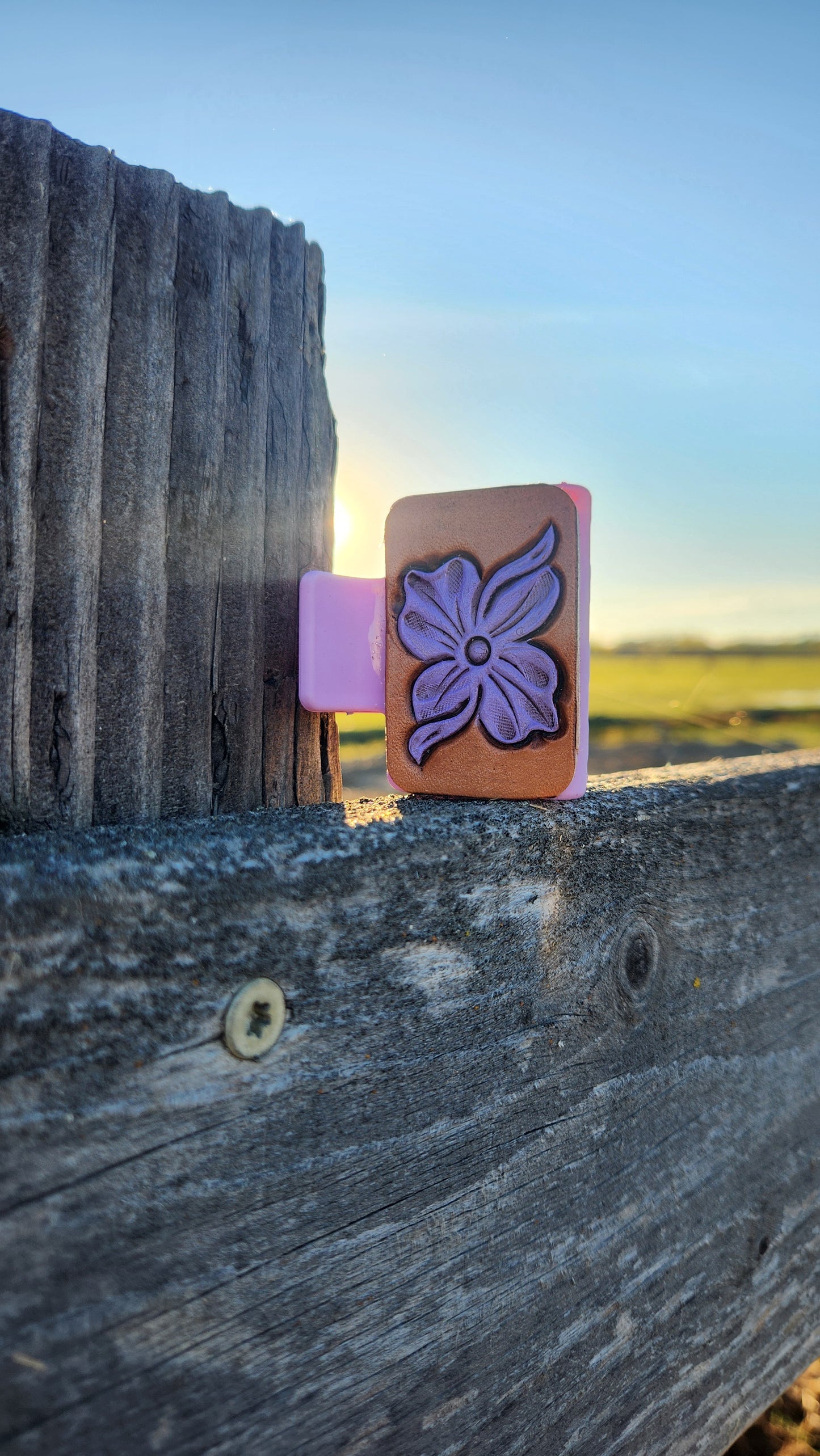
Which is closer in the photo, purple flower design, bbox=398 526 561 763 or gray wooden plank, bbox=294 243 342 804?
purple flower design, bbox=398 526 561 763

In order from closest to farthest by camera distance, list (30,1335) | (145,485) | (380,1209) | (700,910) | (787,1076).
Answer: (30,1335), (380,1209), (145,485), (700,910), (787,1076)

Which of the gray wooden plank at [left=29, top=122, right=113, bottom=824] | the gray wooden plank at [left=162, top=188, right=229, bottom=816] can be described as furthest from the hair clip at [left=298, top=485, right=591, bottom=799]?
the gray wooden plank at [left=29, top=122, right=113, bottom=824]

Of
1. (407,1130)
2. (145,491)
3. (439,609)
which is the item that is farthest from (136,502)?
(407,1130)

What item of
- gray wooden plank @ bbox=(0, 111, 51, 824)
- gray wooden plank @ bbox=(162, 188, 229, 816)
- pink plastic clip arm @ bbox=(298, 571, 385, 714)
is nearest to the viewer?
gray wooden plank @ bbox=(0, 111, 51, 824)

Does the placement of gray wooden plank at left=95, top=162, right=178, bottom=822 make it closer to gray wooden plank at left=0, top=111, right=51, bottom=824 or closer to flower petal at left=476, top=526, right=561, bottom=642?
gray wooden plank at left=0, top=111, right=51, bottom=824

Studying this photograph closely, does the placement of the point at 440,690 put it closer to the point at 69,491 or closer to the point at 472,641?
the point at 472,641

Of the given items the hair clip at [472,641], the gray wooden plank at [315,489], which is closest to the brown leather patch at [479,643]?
the hair clip at [472,641]

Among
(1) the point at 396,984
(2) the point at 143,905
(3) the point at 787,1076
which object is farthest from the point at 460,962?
(3) the point at 787,1076

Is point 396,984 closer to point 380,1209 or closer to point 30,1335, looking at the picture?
point 380,1209
